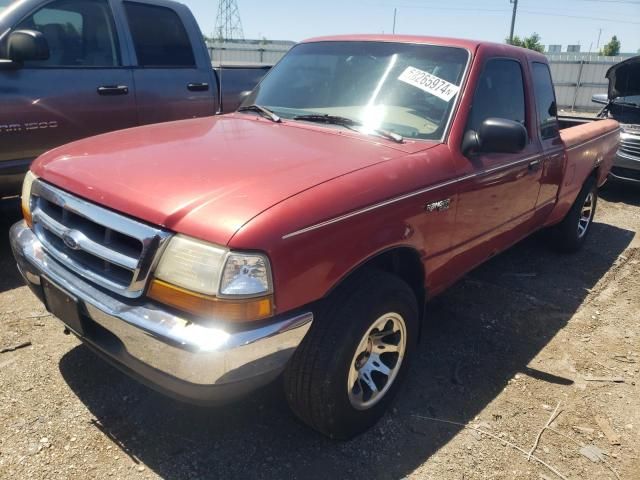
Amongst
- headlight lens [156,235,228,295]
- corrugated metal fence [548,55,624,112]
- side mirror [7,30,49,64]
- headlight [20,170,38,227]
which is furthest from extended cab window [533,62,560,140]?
corrugated metal fence [548,55,624,112]

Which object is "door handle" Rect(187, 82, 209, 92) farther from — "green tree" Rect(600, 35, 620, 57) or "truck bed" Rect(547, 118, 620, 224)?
"green tree" Rect(600, 35, 620, 57)

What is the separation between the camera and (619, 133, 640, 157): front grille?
755 centimetres

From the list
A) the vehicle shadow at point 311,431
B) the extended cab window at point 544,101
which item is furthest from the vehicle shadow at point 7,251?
the extended cab window at point 544,101

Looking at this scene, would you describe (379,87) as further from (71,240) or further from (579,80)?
(579,80)

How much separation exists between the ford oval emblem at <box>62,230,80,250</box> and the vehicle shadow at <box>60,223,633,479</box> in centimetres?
89

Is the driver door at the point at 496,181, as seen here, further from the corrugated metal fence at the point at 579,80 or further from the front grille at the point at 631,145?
the corrugated metal fence at the point at 579,80

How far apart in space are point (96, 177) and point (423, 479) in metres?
1.94

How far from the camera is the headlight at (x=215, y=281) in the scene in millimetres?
1874

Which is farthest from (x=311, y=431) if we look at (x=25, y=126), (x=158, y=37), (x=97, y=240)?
(x=158, y=37)

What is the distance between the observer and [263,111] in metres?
3.39

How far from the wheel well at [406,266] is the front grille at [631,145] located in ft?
20.5

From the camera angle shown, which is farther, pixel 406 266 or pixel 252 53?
pixel 252 53

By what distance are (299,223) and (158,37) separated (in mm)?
3858

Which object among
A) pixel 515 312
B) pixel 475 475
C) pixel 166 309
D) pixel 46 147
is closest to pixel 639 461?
pixel 475 475
